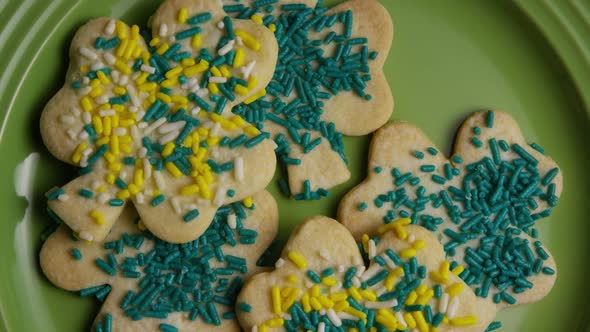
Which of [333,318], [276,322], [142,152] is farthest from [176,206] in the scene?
[333,318]

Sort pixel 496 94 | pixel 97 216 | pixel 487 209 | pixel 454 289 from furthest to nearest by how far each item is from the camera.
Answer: pixel 496 94 → pixel 487 209 → pixel 454 289 → pixel 97 216

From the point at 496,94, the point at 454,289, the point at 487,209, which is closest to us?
the point at 454,289

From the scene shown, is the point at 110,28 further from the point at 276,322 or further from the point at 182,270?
the point at 276,322

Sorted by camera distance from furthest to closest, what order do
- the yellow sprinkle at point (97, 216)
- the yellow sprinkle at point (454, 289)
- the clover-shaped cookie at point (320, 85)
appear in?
the clover-shaped cookie at point (320, 85), the yellow sprinkle at point (454, 289), the yellow sprinkle at point (97, 216)

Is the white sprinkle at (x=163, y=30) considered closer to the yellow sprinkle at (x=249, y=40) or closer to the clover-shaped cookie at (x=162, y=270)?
the yellow sprinkle at (x=249, y=40)

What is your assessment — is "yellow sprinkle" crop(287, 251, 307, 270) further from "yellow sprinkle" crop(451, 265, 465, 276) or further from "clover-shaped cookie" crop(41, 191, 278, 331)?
"yellow sprinkle" crop(451, 265, 465, 276)

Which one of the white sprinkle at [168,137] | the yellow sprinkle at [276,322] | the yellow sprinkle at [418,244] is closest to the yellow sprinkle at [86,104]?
the white sprinkle at [168,137]
